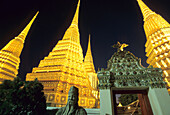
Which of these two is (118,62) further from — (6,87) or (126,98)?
(126,98)

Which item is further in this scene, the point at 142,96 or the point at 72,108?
the point at 142,96

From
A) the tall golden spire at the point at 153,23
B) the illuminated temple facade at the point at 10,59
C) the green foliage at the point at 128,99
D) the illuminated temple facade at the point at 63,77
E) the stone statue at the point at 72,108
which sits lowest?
the stone statue at the point at 72,108

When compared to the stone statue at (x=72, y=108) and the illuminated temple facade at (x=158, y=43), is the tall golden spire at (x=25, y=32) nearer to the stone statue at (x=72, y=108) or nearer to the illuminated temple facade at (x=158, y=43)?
the stone statue at (x=72, y=108)

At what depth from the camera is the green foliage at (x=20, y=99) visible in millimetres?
5988

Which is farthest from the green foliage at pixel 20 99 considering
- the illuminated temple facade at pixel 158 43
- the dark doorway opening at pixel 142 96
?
the illuminated temple facade at pixel 158 43

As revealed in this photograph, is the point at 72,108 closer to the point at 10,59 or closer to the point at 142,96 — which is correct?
the point at 142,96

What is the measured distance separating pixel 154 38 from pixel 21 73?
44832 mm

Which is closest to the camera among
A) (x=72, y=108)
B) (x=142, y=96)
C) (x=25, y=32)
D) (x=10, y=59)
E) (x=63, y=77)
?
(x=72, y=108)

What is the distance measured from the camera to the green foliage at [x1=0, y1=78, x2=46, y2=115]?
5.99m

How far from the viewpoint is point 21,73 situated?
121 feet

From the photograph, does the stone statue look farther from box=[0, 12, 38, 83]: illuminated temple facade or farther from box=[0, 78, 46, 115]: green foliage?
box=[0, 12, 38, 83]: illuminated temple facade

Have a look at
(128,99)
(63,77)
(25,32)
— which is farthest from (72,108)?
(25,32)

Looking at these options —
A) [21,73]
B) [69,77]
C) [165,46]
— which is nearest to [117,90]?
[69,77]

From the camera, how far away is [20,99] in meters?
6.42
